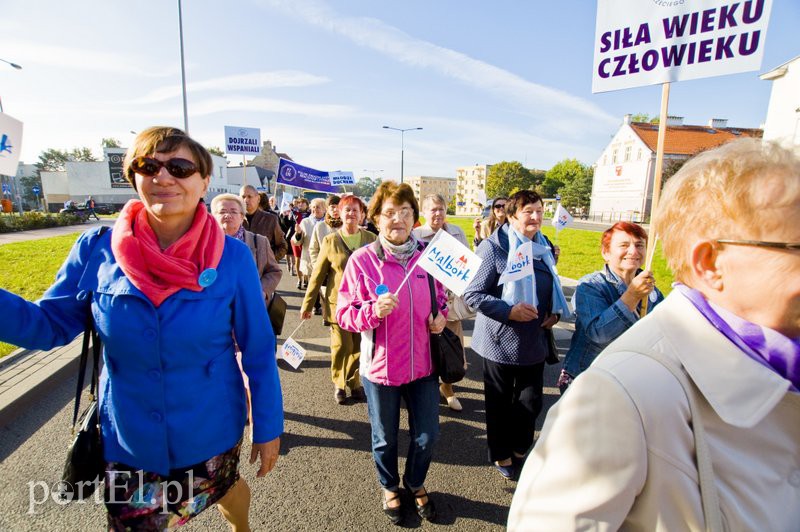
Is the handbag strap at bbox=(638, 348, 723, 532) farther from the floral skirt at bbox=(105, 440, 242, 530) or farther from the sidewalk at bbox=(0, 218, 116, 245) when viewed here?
the sidewalk at bbox=(0, 218, 116, 245)

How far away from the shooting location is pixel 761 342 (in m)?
0.90

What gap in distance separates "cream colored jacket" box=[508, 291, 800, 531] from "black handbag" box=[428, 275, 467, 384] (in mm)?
1542

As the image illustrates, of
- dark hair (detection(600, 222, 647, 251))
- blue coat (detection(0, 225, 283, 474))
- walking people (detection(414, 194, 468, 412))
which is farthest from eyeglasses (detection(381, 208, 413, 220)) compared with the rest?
walking people (detection(414, 194, 468, 412))

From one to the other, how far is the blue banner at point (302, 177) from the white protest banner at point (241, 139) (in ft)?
3.06

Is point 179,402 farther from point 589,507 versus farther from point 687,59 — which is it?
point 687,59

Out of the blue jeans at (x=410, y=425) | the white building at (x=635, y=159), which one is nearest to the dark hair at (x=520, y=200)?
the blue jeans at (x=410, y=425)

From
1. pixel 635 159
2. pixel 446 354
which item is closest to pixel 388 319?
pixel 446 354

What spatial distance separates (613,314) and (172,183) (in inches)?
92.9

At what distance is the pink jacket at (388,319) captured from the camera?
2.37m

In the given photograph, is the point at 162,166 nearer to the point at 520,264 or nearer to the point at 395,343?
the point at 395,343

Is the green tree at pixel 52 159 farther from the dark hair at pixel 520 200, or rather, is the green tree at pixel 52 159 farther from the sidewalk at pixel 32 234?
the dark hair at pixel 520 200

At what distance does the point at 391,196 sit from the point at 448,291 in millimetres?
2063

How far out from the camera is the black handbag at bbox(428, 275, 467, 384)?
2475 millimetres

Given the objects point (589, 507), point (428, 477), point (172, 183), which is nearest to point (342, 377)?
point (428, 477)
